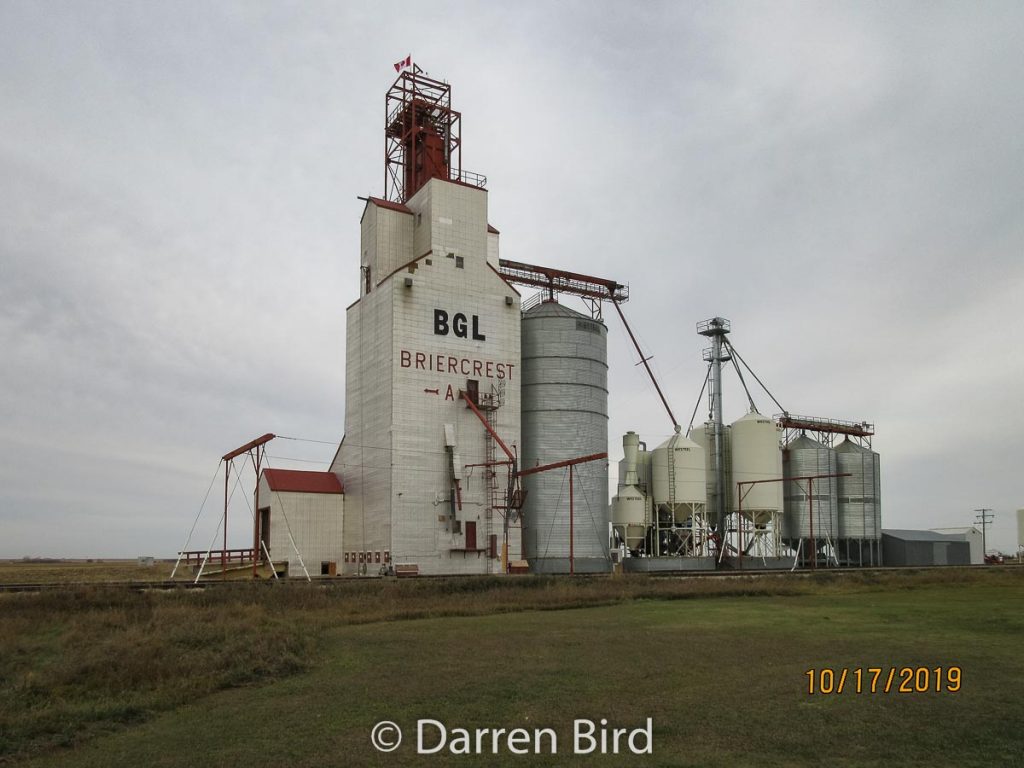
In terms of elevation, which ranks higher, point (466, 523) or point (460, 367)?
point (460, 367)

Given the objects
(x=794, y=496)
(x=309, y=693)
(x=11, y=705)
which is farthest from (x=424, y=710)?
(x=794, y=496)

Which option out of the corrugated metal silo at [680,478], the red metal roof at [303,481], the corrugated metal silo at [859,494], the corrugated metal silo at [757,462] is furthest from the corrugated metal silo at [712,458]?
the red metal roof at [303,481]

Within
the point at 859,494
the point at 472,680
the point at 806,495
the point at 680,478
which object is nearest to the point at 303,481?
the point at 680,478

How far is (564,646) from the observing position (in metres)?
20.2

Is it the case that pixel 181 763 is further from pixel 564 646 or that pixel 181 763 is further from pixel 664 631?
pixel 664 631

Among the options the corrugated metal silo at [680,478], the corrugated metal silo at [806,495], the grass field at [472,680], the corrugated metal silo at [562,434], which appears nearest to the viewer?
the grass field at [472,680]

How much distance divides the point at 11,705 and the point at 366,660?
6665 millimetres

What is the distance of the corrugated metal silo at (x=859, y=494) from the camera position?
79.3 m

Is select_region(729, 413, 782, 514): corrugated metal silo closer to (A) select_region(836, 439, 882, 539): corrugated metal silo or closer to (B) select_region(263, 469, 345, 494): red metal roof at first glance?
(A) select_region(836, 439, 882, 539): corrugated metal silo

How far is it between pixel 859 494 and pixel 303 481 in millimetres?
50795

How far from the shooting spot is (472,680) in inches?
613

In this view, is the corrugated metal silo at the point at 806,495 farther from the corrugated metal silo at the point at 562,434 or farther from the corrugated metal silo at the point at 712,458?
the corrugated metal silo at the point at 562,434
